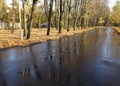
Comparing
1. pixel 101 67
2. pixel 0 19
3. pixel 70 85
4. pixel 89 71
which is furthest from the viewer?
pixel 0 19

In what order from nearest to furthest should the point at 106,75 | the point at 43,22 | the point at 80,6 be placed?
the point at 106,75
the point at 80,6
the point at 43,22

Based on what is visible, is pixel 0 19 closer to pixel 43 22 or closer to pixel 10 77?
pixel 43 22

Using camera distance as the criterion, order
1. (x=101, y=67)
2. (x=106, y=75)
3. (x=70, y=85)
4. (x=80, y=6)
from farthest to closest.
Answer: (x=80, y=6)
(x=101, y=67)
(x=106, y=75)
(x=70, y=85)

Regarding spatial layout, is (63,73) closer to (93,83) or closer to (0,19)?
(93,83)

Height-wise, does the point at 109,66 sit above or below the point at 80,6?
below

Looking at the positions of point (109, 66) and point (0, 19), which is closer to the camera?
point (109, 66)

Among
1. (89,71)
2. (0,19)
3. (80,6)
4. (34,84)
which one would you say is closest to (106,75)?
(89,71)

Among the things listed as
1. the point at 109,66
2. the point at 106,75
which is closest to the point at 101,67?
the point at 109,66

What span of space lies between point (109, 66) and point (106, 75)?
2304 mm

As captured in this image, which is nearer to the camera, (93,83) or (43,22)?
(93,83)

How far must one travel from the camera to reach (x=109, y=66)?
12.7 meters

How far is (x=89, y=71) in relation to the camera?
36.5 ft

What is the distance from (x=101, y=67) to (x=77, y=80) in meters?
3.24

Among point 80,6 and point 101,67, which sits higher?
point 80,6
